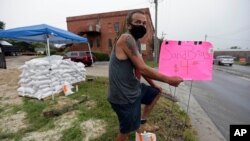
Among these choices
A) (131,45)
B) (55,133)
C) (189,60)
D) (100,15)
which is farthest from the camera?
(100,15)

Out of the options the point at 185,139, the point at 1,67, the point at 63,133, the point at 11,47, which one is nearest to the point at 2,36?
the point at 63,133

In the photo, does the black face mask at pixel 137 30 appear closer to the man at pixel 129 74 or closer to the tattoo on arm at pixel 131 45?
the man at pixel 129 74

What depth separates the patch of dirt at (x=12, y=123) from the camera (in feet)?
12.5

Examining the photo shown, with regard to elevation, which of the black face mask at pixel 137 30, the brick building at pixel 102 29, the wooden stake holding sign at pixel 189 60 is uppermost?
the brick building at pixel 102 29

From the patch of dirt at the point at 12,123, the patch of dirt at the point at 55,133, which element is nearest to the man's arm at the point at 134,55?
the patch of dirt at the point at 55,133

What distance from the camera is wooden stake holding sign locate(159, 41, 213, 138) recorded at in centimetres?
330

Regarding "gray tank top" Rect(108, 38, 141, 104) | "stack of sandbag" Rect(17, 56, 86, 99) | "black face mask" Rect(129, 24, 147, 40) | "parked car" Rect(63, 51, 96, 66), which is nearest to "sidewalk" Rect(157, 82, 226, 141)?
"gray tank top" Rect(108, 38, 141, 104)

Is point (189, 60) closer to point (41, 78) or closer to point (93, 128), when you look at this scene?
point (93, 128)

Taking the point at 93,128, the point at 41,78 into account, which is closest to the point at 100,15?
the point at 41,78

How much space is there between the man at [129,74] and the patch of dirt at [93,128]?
3.61ft

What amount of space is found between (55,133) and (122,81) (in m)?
2.03

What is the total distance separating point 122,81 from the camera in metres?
2.24

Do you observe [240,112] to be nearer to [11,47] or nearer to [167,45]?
[167,45]

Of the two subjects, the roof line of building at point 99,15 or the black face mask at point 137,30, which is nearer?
the black face mask at point 137,30
